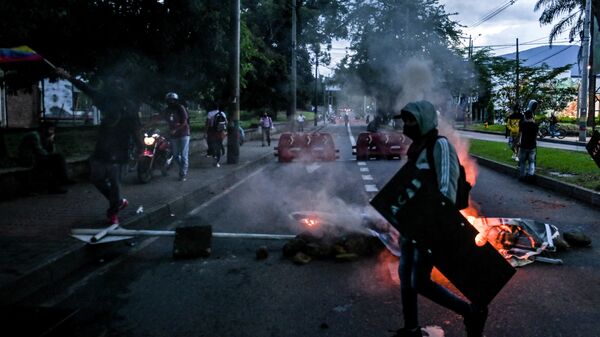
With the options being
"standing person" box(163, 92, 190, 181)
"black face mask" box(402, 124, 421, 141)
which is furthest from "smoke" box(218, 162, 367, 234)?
"black face mask" box(402, 124, 421, 141)

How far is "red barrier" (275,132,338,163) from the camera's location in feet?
55.4

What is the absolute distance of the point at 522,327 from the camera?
3547 mm

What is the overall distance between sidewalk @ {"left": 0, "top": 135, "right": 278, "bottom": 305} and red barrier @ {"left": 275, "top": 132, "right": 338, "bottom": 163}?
506 centimetres

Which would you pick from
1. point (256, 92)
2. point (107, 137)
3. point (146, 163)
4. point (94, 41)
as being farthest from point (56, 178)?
point (256, 92)

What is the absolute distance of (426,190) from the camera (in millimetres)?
2830

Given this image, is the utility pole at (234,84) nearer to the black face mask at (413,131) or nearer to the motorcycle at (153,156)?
the motorcycle at (153,156)

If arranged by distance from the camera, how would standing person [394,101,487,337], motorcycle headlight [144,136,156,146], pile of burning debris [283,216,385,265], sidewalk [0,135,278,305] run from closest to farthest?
standing person [394,101,487,337], sidewalk [0,135,278,305], pile of burning debris [283,216,385,265], motorcycle headlight [144,136,156,146]

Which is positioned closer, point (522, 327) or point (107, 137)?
point (522, 327)

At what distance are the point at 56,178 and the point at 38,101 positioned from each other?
838 inches

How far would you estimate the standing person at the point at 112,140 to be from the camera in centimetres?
618

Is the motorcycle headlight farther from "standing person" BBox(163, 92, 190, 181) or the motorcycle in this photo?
"standing person" BBox(163, 92, 190, 181)

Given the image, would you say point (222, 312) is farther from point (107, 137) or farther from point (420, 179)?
point (107, 137)

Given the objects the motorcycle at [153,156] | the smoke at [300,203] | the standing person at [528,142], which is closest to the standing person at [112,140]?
the smoke at [300,203]

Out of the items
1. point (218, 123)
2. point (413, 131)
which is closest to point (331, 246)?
point (413, 131)
